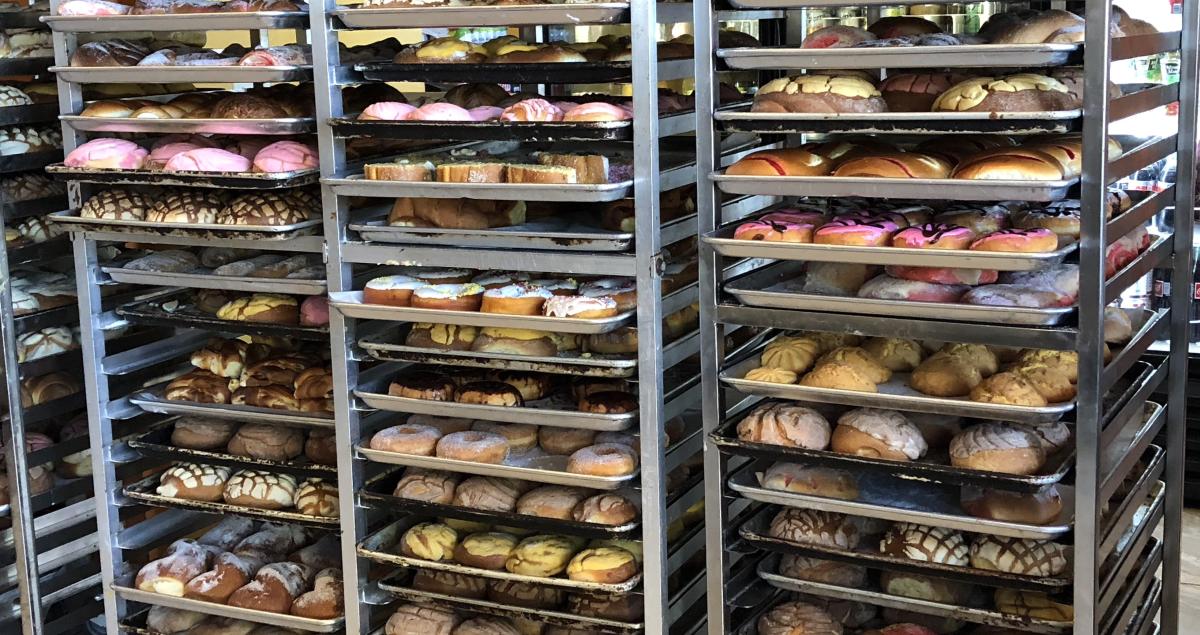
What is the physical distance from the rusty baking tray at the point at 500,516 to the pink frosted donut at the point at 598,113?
32.6 inches

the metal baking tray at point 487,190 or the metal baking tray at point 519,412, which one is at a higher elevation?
the metal baking tray at point 487,190

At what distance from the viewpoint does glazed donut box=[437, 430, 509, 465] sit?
115 inches

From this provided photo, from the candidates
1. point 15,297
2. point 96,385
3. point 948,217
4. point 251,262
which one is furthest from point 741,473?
point 15,297

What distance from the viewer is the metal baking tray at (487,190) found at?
8.52ft

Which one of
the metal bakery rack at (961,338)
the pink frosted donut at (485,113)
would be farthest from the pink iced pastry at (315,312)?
the metal bakery rack at (961,338)

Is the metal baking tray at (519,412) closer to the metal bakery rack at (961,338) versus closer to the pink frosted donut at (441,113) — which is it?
the metal bakery rack at (961,338)

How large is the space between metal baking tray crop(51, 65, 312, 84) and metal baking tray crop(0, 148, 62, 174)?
385mm

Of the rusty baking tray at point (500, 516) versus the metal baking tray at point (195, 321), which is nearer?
the rusty baking tray at point (500, 516)

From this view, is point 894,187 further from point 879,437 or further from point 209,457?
point 209,457

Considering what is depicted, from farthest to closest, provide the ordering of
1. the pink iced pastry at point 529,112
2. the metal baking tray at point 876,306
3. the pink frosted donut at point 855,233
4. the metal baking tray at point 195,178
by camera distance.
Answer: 1. the metal baking tray at point 195,178
2. the pink iced pastry at point 529,112
3. the pink frosted donut at point 855,233
4. the metal baking tray at point 876,306

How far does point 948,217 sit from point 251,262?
1664mm

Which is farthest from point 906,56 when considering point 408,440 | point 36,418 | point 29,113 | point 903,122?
point 36,418

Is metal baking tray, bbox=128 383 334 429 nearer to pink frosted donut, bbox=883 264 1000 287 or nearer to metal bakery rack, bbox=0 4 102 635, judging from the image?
metal bakery rack, bbox=0 4 102 635

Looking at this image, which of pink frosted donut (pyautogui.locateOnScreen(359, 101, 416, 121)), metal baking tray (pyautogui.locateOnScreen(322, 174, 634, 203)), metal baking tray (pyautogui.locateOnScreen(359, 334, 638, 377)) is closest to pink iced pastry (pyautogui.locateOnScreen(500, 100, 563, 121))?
metal baking tray (pyautogui.locateOnScreen(322, 174, 634, 203))
